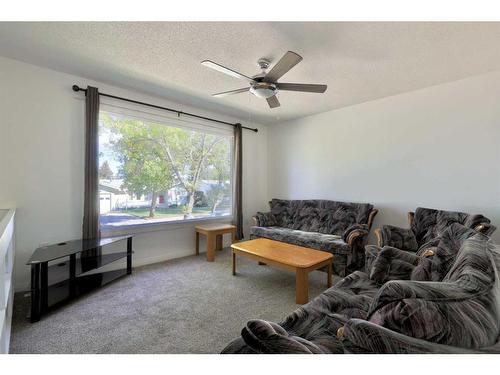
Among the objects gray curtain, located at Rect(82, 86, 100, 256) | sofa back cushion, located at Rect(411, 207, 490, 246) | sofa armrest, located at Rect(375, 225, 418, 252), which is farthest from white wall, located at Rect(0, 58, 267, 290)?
sofa back cushion, located at Rect(411, 207, 490, 246)

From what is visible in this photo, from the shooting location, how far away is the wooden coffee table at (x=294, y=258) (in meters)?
2.37

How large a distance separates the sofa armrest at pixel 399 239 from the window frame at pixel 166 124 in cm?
265

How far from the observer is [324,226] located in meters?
3.84

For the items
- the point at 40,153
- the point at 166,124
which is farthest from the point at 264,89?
the point at 40,153

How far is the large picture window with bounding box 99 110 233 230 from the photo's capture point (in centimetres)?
330

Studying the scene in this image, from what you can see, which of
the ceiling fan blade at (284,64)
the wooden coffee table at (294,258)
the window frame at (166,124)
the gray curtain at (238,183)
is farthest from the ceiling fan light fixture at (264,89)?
the gray curtain at (238,183)

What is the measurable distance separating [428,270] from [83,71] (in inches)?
157

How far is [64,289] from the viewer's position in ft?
8.10

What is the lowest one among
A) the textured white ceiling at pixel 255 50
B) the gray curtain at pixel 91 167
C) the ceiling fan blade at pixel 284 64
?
the gray curtain at pixel 91 167

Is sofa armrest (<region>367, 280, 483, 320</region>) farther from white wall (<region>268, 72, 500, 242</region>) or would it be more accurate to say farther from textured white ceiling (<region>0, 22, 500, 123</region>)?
white wall (<region>268, 72, 500, 242</region>)

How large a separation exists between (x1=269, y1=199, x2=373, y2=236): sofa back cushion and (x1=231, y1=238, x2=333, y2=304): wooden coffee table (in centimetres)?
102

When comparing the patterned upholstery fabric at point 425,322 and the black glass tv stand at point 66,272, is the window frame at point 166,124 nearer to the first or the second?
the black glass tv stand at point 66,272
